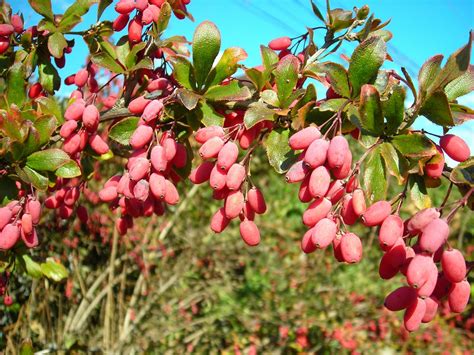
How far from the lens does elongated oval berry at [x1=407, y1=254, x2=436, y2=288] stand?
0.64 meters

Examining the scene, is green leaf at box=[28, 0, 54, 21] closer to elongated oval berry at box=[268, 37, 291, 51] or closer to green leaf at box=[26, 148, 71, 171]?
green leaf at box=[26, 148, 71, 171]

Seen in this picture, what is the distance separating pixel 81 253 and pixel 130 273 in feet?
1.06

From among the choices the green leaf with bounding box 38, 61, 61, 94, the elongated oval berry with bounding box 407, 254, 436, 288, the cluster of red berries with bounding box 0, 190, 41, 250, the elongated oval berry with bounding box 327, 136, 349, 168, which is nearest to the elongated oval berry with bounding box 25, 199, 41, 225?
the cluster of red berries with bounding box 0, 190, 41, 250

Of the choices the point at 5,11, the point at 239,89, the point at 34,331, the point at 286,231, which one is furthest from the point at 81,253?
the point at 239,89

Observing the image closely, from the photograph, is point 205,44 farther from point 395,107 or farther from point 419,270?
point 419,270

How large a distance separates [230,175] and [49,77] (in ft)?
2.00

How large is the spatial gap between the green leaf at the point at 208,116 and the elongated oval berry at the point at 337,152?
229mm

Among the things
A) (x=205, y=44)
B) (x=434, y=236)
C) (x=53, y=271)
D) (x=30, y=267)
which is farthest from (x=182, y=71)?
(x=53, y=271)

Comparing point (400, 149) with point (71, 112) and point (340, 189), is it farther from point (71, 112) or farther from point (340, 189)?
point (71, 112)

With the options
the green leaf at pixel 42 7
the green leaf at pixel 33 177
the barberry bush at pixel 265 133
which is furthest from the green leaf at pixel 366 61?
the green leaf at pixel 42 7

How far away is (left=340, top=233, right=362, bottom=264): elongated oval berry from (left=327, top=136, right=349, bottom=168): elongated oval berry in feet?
0.37

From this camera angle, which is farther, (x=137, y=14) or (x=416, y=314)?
(x=137, y=14)

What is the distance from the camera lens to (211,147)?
801 mm

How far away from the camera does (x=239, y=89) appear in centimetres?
84
